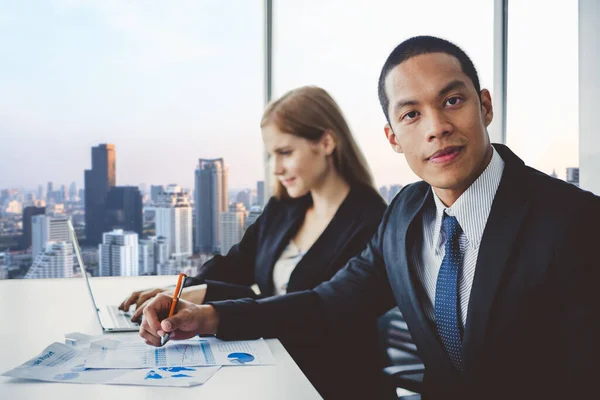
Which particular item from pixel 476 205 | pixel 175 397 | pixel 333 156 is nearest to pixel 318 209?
pixel 333 156

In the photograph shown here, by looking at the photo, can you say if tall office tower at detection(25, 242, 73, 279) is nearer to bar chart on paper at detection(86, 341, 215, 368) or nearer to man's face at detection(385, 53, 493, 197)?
bar chart on paper at detection(86, 341, 215, 368)

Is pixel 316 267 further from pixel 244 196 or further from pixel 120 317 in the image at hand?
pixel 244 196

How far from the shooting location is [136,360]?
115cm

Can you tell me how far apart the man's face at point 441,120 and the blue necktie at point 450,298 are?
116 mm

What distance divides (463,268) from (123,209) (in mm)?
2302

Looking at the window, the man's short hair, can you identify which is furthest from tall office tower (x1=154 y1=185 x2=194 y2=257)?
the man's short hair

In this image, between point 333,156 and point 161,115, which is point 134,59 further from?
point 333,156

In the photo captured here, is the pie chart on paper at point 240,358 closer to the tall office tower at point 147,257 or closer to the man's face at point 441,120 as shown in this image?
the man's face at point 441,120

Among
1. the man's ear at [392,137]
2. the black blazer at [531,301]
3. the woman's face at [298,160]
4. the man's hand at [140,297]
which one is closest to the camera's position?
the black blazer at [531,301]

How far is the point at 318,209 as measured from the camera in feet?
6.76

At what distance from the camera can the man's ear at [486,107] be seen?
122 cm

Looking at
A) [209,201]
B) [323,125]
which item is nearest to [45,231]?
[209,201]

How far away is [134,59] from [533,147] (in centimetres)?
255

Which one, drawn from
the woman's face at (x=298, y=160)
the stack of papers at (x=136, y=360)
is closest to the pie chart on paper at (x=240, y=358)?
the stack of papers at (x=136, y=360)
